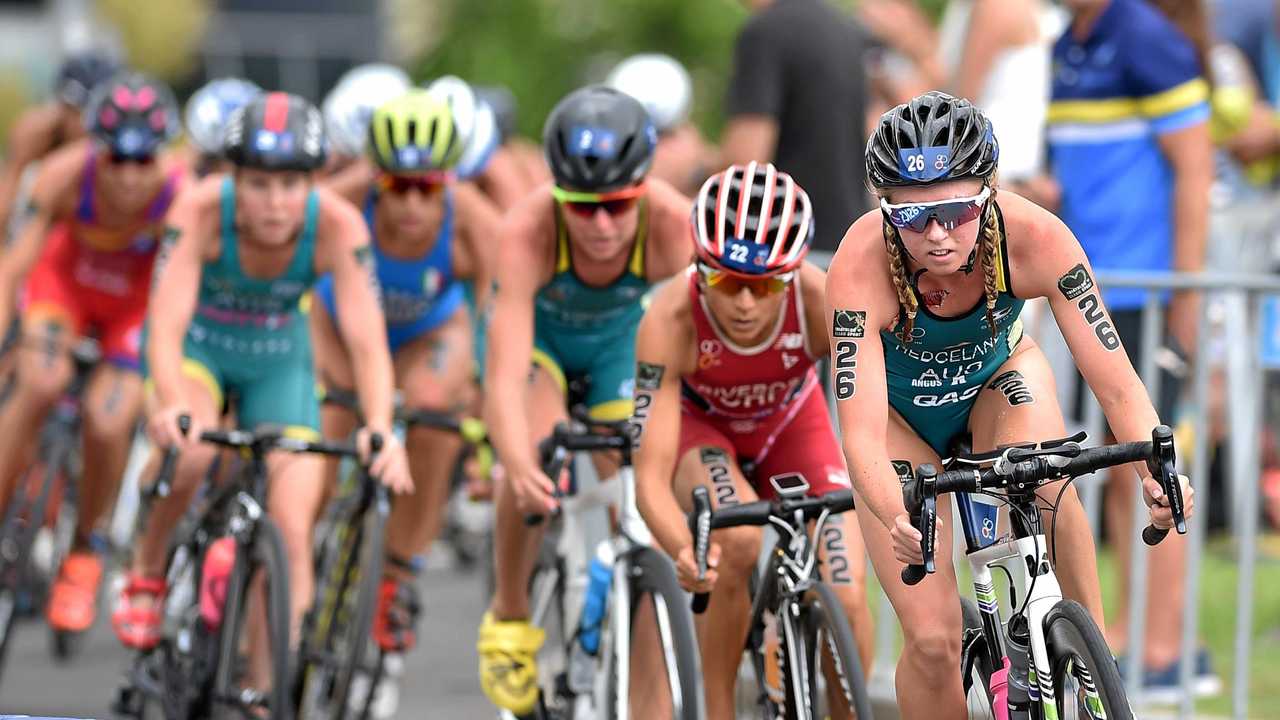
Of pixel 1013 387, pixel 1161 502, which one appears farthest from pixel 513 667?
pixel 1161 502

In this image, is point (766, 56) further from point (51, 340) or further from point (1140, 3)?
point (51, 340)

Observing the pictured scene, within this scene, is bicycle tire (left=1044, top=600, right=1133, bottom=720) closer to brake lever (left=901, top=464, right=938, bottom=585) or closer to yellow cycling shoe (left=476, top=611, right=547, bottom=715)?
brake lever (left=901, top=464, right=938, bottom=585)

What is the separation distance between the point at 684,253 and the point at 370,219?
8.23 ft

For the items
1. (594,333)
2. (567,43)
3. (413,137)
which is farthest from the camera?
(567,43)

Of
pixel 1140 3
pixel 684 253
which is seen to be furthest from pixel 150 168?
pixel 1140 3

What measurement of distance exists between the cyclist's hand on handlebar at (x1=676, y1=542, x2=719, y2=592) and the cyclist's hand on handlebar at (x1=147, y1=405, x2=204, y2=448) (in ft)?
7.19

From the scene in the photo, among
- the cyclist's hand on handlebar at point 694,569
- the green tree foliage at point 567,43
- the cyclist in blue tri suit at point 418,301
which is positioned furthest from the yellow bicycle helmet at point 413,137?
the green tree foliage at point 567,43

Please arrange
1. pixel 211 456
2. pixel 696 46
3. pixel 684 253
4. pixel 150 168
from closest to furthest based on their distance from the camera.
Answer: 1. pixel 684 253
2. pixel 211 456
3. pixel 150 168
4. pixel 696 46

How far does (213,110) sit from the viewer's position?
12.9 meters

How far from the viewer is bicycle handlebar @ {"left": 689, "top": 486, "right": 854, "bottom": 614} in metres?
5.86

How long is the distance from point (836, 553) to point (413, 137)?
319cm

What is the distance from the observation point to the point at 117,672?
10.4 m

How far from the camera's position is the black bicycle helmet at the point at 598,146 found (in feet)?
23.5

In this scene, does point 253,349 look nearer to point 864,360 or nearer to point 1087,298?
point 864,360
